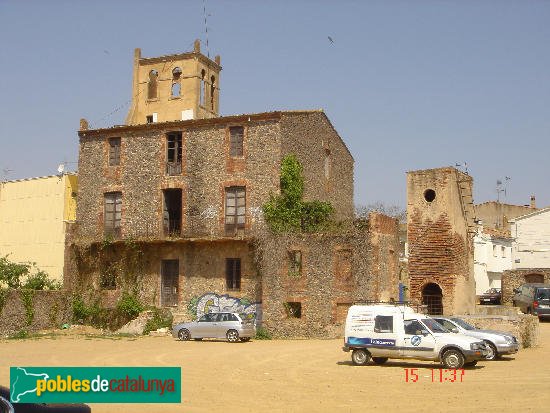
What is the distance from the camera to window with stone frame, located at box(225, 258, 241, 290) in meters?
35.5

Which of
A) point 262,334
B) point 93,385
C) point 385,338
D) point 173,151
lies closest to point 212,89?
point 173,151

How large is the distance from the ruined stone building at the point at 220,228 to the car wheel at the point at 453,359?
12.3 metres

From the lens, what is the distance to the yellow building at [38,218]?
40812mm

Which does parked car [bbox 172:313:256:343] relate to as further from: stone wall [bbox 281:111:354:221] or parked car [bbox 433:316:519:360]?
parked car [bbox 433:316:519:360]

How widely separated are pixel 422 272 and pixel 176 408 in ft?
70.0

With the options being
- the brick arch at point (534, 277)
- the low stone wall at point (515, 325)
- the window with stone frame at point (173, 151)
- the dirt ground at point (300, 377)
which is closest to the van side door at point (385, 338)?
the dirt ground at point (300, 377)

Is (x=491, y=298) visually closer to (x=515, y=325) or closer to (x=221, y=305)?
(x=221, y=305)

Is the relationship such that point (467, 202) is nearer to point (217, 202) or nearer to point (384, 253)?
point (384, 253)

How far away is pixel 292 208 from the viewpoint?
114 ft

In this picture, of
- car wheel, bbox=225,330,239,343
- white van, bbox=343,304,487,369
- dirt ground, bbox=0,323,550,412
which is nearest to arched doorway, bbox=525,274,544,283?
dirt ground, bbox=0,323,550,412

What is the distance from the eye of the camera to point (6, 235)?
141ft

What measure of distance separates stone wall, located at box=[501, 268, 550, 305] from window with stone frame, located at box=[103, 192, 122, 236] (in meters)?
27.8

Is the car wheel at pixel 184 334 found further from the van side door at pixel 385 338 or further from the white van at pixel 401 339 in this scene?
the van side door at pixel 385 338

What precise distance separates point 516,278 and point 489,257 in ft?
30.7
